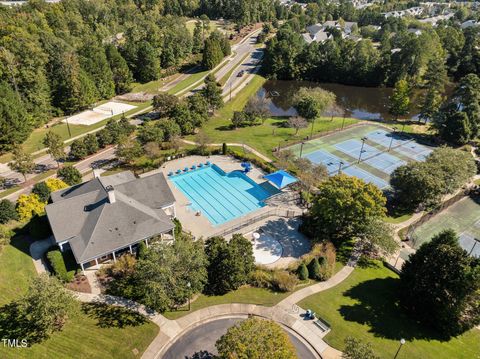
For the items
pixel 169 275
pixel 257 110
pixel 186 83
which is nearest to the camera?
pixel 169 275

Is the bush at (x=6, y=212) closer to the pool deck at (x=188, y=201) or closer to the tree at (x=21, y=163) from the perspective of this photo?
the tree at (x=21, y=163)

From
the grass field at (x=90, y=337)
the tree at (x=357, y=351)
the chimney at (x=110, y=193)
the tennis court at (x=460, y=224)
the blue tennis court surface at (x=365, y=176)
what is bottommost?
the tennis court at (x=460, y=224)

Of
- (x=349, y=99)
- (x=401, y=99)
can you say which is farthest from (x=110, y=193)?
(x=349, y=99)

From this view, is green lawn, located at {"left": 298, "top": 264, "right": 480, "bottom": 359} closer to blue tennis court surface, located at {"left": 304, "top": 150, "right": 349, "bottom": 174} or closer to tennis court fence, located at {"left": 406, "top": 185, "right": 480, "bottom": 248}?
tennis court fence, located at {"left": 406, "top": 185, "right": 480, "bottom": 248}

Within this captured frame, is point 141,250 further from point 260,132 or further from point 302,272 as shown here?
point 260,132

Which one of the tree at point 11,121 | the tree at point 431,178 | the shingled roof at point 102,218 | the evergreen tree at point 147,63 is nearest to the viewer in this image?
the shingled roof at point 102,218

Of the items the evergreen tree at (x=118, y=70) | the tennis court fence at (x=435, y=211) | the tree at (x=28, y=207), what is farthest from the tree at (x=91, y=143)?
the tennis court fence at (x=435, y=211)

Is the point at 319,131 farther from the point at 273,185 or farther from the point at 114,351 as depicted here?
the point at 114,351
